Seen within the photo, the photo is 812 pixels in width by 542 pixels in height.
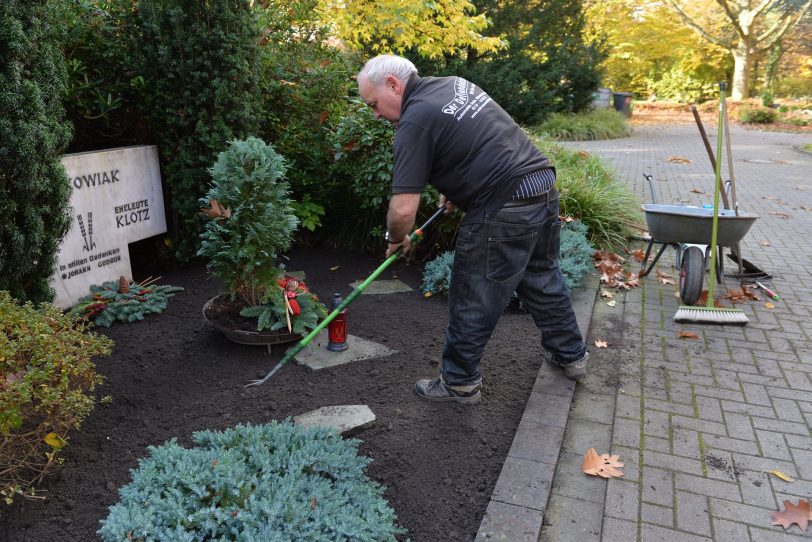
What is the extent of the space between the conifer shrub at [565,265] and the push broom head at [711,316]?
2.74ft

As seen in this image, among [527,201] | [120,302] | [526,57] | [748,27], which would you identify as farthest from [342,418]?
[748,27]

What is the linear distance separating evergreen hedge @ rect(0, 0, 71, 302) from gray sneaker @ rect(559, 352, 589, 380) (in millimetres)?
→ 2956

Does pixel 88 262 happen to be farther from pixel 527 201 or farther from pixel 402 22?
pixel 402 22

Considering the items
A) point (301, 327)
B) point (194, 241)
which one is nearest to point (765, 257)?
point (301, 327)

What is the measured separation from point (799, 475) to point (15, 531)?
3.25m

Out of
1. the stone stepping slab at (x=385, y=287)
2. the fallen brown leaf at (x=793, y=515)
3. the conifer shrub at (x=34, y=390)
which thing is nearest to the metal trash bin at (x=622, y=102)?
the stone stepping slab at (x=385, y=287)

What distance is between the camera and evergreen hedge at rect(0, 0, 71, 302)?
9.22 ft

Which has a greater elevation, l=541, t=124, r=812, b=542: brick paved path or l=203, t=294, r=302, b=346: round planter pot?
l=203, t=294, r=302, b=346: round planter pot

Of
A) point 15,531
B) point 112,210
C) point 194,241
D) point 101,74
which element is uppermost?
point 101,74

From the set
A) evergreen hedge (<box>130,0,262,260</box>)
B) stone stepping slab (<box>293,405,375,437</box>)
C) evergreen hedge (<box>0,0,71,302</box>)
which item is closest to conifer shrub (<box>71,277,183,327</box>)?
evergreen hedge (<box>0,0,71,302</box>)

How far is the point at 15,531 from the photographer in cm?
216

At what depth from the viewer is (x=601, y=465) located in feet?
9.02

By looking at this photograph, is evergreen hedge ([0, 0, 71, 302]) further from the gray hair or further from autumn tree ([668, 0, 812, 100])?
autumn tree ([668, 0, 812, 100])

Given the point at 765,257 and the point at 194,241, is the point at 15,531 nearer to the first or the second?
the point at 194,241
